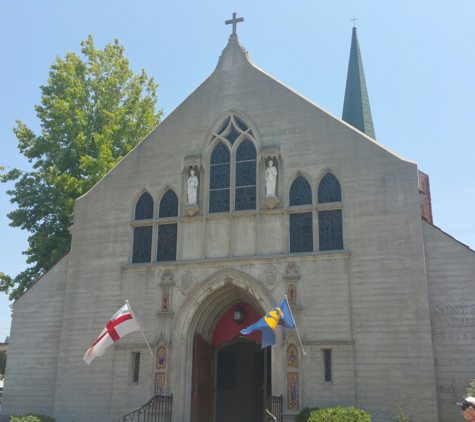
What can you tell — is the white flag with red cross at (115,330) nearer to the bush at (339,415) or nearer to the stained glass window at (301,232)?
the stained glass window at (301,232)

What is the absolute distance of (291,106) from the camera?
65.7 ft

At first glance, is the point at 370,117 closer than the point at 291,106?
No

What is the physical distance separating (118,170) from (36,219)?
7.29 m

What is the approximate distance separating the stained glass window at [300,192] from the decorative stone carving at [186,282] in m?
3.87

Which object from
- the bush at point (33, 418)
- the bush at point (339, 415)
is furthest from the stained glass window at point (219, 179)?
the bush at point (33, 418)

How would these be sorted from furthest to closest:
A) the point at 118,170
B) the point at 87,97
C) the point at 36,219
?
the point at 87,97, the point at 36,219, the point at 118,170

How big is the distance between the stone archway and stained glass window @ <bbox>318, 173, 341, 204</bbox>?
10.8ft

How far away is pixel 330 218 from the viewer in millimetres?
18500

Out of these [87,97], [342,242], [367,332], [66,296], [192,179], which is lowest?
[367,332]

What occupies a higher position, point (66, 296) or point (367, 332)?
point (66, 296)

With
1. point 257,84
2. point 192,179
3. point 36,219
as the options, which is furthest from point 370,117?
point 36,219

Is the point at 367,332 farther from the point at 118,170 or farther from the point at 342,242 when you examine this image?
the point at 118,170

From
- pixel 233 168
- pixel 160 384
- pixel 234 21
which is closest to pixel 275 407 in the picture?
pixel 160 384

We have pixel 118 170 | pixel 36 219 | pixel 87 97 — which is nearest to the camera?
pixel 118 170
